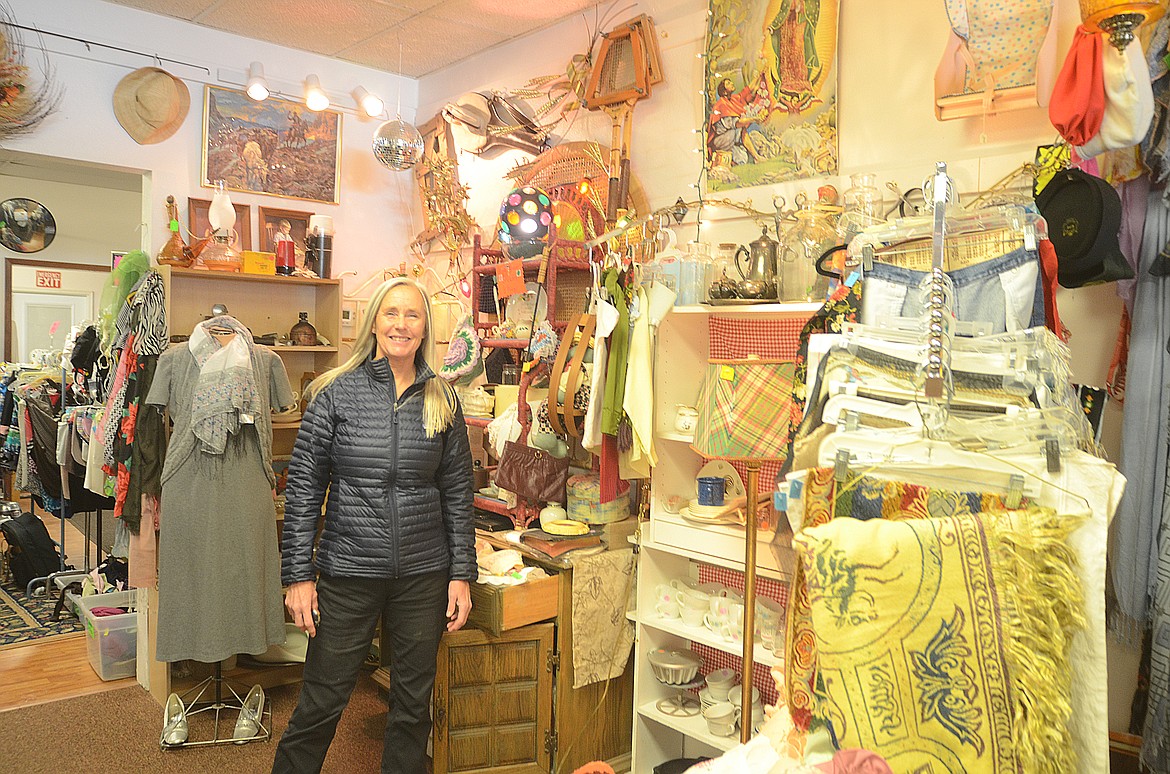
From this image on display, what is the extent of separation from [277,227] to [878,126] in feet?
10.1

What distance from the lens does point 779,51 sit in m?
3.01

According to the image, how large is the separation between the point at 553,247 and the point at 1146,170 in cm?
193

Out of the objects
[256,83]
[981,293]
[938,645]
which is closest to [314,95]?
[256,83]

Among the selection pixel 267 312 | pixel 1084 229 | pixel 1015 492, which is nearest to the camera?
pixel 1015 492

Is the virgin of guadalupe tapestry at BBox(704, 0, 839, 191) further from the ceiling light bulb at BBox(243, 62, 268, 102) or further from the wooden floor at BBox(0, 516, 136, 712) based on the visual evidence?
the wooden floor at BBox(0, 516, 136, 712)

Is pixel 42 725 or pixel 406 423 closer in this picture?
pixel 406 423

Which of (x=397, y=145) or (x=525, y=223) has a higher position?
(x=397, y=145)

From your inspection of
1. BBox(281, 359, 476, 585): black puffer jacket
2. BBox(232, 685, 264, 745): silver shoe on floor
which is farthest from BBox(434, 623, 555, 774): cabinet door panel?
BBox(232, 685, 264, 745): silver shoe on floor

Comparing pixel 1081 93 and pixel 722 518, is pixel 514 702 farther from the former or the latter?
pixel 1081 93

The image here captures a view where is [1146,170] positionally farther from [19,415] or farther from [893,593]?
[19,415]

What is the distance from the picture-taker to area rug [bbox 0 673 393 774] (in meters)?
3.12

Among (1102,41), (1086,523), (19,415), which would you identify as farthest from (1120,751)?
(19,415)

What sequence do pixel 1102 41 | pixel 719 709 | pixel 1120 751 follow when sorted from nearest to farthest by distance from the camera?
pixel 1102 41 < pixel 1120 751 < pixel 719 709

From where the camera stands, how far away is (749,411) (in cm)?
250
